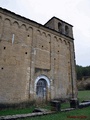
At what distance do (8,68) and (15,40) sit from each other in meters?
2.56

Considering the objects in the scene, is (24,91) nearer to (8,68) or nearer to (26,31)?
(8,68)

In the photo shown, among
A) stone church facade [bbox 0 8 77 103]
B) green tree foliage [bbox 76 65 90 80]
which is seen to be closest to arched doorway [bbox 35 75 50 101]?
stone church facade [bbox 0 8 77 103]

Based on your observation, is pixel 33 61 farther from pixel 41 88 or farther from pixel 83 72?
pixel 83 72

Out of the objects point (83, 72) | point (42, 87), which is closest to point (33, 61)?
point (42, 87)

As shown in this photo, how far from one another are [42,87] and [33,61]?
2.63 metres

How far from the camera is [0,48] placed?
389 inches

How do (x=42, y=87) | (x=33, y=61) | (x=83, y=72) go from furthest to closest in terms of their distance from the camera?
(x=83, y=72)
(x=42, y=87)
(x=33, y=61)

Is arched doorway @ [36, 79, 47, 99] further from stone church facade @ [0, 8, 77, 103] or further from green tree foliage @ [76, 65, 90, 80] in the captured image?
green tree foliage @ [76, 65, 90, 80]

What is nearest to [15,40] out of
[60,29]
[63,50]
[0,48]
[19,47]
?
[19,47]

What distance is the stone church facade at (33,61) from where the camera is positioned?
9961 millimetres

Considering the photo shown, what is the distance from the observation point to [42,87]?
12008 millimetres

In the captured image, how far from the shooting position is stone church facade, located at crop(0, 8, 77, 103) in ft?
32.7

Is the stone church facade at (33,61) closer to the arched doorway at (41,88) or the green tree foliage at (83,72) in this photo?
the arched doorway at (41,88)

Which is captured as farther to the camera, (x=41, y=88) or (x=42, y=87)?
(x=42, y=87)
